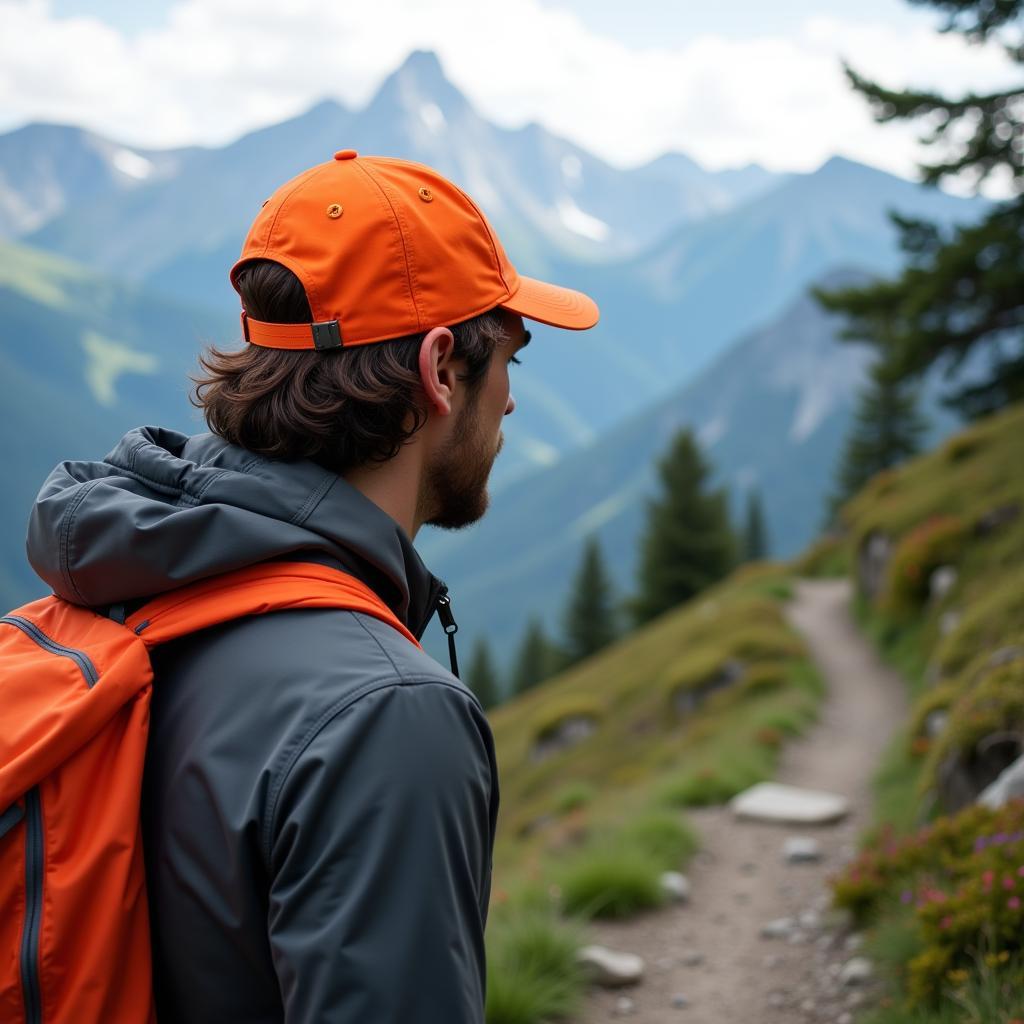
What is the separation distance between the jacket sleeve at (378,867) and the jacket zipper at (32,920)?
1.25 ft

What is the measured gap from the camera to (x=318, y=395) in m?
2.14

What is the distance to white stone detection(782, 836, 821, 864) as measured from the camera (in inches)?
374

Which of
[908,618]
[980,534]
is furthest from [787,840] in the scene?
[908,618]

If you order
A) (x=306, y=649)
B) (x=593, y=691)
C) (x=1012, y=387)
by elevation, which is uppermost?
(x=306, y=649)

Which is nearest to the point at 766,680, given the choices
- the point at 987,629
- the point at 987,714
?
the point at 987,629

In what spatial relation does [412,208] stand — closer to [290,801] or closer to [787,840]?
[290,801]

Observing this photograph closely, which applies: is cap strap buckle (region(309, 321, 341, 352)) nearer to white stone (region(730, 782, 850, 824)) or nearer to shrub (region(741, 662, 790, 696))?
white stone (region(730, 782, 850, 824))

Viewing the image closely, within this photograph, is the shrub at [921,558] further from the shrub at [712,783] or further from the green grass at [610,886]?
the green grass at [610,886]

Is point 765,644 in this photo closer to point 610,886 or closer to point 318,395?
point 610,886

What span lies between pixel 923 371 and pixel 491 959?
14.7 meters

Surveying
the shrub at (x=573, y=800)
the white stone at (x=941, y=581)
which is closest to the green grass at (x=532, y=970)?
the shrub at (x=573, y=800)

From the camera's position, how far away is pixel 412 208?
2215mm

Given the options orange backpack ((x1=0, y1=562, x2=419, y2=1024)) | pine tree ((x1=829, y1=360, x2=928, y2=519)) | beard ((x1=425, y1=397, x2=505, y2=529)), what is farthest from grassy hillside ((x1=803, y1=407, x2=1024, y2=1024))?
pine tree ((x1=829, y1=360, x2=928, y2=519))

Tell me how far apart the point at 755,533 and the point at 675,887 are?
61.8 meters
